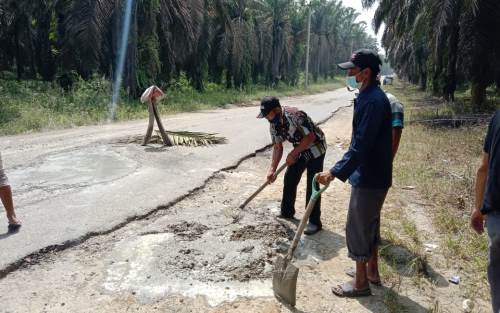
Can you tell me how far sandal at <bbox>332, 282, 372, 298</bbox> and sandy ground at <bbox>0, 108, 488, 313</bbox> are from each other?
4cm

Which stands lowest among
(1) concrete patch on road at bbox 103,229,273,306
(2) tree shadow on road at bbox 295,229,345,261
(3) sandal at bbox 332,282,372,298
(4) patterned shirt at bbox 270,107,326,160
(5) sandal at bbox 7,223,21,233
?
(2) tree shadow on road at bbox 295,229,345,261

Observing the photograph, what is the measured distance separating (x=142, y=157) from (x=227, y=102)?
15.1 metres

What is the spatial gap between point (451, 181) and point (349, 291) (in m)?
3.82

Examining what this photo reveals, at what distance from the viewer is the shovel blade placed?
123 inches

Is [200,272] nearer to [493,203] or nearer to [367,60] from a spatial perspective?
[367,60]

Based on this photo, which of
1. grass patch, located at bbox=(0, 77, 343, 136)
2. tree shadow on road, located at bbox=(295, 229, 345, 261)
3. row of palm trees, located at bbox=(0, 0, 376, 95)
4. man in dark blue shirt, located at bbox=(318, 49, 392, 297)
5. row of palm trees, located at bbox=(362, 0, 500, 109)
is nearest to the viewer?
man in dark blue shirt, located at bbox=(318, 49, 392, 297)

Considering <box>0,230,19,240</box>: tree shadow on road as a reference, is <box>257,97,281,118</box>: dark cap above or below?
above

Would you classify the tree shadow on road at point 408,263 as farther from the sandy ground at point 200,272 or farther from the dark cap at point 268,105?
the dark cap at point 268,105

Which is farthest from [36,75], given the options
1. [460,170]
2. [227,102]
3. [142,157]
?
[460,170]

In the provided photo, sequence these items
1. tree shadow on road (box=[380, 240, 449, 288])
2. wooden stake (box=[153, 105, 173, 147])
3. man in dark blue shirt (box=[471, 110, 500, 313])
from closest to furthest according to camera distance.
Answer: man in dark blue shirt (box=[471, 110, 500, 313]) < tree shadow on road (box=[380, 240, 449, 288]) < wooden stake (box=[153, 105, 173, 147])

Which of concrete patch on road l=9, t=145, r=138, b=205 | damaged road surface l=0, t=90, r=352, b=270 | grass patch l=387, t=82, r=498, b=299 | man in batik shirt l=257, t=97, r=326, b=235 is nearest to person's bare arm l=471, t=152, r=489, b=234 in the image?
grass patch l=387, t=82, r=498, b=299

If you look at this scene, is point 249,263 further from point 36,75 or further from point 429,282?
point 36,75

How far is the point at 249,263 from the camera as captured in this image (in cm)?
373

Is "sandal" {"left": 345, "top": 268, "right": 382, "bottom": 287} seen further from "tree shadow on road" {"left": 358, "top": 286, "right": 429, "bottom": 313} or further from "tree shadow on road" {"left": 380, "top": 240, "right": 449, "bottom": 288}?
"tree shadow on road" {"left": 380, "top": 240, "right": 449, "bottom": 288}
